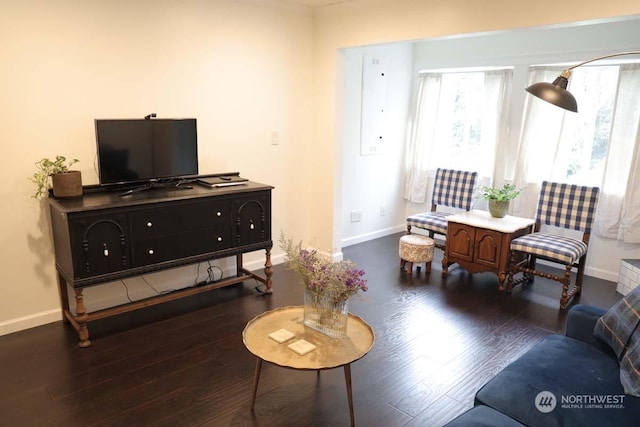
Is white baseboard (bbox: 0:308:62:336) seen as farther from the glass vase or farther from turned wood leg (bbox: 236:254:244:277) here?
the glass vase

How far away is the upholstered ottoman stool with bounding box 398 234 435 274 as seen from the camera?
14.5ft

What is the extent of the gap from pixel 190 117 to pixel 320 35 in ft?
5.35

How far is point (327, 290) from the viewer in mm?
2248

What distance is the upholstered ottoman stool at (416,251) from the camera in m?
4.43

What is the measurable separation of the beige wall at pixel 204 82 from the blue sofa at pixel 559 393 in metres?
2.05

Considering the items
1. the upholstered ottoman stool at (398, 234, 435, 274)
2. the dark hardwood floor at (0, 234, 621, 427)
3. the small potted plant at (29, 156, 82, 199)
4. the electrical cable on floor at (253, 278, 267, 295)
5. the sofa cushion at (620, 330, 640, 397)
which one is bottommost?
the dark hardwood floor at (0, 234, 621, 427)

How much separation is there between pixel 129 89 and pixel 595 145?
4.29 metres

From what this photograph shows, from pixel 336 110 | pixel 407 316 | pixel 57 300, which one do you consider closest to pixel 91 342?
pixel 57 300

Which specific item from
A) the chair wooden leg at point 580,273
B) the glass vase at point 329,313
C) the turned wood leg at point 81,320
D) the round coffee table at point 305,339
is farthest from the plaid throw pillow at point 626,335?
the turned wood leg at point 81,320

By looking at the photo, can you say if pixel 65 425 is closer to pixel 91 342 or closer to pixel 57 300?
pixel 91 342

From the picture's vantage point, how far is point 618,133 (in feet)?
13.8

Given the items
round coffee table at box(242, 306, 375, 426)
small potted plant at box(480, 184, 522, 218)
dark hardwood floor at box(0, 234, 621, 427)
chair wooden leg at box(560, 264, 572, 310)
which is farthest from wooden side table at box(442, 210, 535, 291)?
round coffee table at box(242, 306, 375, 426)

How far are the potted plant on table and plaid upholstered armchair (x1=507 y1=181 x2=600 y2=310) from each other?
2.28 meters

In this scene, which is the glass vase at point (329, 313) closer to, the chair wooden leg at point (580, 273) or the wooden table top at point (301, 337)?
the wooden table top at point (301, 337)
